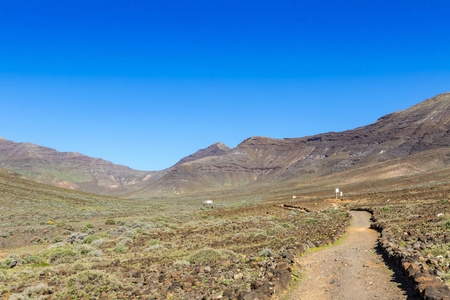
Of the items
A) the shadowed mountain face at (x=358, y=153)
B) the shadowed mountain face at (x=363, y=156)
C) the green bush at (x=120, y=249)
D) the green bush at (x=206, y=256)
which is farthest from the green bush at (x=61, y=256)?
the shadowed mountain face at (x=358, y=153)

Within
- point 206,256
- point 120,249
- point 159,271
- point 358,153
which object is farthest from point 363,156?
point 159,271

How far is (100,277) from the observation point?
33.3 feet

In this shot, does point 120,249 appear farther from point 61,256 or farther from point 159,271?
point 159,271

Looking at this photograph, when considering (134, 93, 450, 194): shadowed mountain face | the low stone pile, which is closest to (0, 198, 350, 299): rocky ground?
the low stone pile

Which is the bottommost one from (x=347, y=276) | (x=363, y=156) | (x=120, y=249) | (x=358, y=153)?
(x=120, y=249)

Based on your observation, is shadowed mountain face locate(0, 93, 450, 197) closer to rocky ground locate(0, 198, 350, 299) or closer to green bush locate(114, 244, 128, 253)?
rocky ground locate(0, 198, 350, 299)

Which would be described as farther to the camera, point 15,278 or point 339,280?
point 15,278

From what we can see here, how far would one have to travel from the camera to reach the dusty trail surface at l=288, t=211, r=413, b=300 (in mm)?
8305

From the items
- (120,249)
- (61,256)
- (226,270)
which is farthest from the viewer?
(120,249)

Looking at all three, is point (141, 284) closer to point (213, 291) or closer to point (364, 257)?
point (213, 291)

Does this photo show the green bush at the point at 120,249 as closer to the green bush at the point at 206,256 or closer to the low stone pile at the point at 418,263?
the green bush at the point at 206,256

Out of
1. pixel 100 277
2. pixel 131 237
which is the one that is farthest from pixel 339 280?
pixel 131 237

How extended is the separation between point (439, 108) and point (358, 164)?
53.4m

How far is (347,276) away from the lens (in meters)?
9.84
